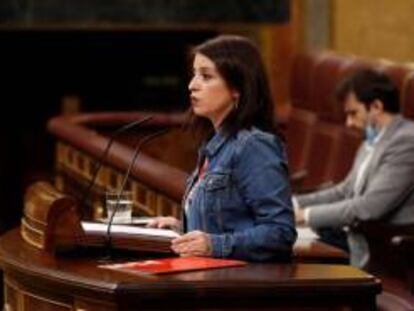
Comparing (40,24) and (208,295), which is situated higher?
(208,295)

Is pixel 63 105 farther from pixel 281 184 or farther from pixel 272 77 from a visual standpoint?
pixel 281 184

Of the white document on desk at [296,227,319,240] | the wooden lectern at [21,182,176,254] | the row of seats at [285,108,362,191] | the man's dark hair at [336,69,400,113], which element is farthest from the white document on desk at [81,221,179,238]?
the row of seats at [285,108,362,191]

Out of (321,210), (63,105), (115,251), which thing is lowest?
(63,105)

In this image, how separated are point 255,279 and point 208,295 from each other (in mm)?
116

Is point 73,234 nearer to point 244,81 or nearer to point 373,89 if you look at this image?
point 244,81

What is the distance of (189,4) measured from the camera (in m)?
9.47

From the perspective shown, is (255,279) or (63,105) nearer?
(255,279)

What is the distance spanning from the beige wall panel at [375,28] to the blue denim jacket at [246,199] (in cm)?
620

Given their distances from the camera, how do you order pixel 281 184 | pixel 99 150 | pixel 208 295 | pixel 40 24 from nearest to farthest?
pixel 208 295 → pixel 281 184 → pixel 99 150 → pixel 40 24

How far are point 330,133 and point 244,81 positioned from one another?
374 cm

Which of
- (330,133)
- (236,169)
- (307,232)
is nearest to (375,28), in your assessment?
(330,133)

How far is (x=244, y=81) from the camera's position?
147 inches

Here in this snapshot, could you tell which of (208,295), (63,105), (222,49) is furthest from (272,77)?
(208,295)

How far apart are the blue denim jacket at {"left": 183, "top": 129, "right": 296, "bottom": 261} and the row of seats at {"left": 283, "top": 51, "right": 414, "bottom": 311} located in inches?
64.7
